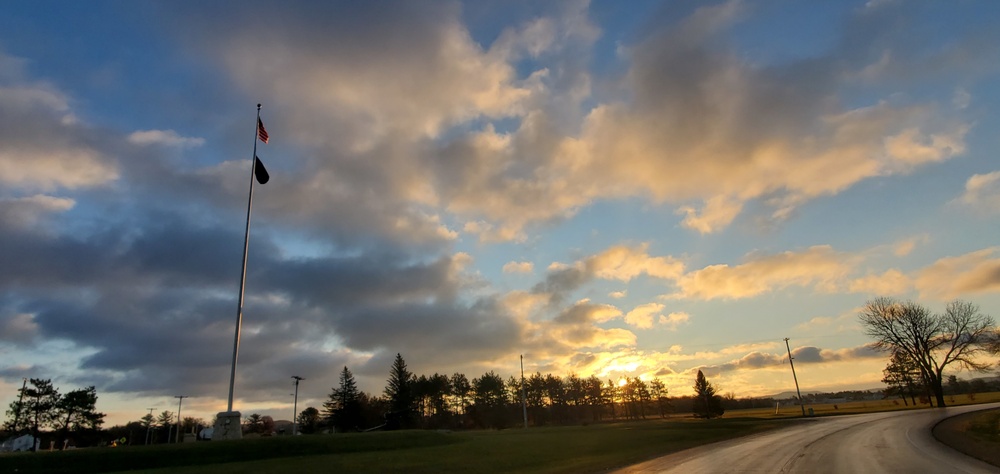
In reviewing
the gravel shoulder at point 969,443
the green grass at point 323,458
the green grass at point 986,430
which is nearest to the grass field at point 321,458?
the green grass at point 323,458

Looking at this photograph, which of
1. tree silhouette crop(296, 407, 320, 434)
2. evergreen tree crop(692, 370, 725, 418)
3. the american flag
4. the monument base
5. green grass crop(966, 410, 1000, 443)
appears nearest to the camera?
green grass crop(966, 410, 1000, 443)

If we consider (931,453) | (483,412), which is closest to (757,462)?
(931,453)

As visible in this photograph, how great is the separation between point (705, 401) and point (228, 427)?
94.0 meters

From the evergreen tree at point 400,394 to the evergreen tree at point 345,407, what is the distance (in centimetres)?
745

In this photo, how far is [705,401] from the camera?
103 meters

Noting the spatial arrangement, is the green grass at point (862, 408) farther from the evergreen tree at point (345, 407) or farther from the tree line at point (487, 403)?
the evergreen tree at point (345, 407)

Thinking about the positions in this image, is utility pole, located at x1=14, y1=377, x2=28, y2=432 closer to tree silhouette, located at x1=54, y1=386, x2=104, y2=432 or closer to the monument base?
tree silhouette, located at x1=54, y1=386, x2=104, y2=432

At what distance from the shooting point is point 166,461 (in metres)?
30.1

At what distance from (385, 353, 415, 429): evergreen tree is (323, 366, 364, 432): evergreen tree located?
7.45m

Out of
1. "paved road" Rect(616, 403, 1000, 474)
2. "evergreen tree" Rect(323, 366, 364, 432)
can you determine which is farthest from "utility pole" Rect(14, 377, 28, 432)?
"paved road" Rect(616, 403, 1000, 474)

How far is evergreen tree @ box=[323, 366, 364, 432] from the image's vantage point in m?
111

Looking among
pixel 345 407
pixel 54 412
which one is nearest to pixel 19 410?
pixel 54 412

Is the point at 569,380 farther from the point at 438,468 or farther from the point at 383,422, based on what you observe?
the point at 438,468

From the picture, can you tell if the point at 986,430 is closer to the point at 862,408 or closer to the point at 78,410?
the point at 862,408
